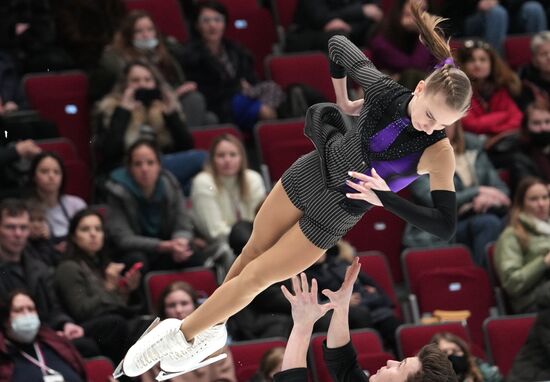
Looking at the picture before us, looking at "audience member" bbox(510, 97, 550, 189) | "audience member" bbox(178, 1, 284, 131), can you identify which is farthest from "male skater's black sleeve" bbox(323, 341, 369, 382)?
"audience member" bbox(178, 1, 284, 131)

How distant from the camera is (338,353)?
5902mm

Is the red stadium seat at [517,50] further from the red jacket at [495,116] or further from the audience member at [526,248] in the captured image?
the audience member at [526,248]

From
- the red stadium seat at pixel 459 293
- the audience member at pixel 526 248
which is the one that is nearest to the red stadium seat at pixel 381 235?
the red stadium seat at pixel 459 293

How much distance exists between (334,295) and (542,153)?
14.8ft

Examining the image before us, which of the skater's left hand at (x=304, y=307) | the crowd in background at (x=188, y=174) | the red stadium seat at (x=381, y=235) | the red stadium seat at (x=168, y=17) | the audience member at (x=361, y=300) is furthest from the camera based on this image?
the red stadium seat at (x=168, y=17)

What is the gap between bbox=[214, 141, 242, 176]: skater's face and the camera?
9.00m

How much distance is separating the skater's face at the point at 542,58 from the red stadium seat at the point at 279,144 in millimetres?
1994

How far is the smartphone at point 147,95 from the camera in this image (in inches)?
369

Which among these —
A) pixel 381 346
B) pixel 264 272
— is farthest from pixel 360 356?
pixel 264 272

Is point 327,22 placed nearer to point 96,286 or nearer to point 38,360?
point 96,286

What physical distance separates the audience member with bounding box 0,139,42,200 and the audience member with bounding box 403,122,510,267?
100 inches

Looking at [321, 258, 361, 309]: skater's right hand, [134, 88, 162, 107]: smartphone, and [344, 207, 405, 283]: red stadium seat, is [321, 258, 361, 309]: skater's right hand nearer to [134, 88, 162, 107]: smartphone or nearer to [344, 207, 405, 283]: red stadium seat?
[344, 207, 405, 283]: red stadium seat

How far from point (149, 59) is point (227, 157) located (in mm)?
1254

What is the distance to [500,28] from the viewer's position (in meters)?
11.1
